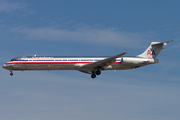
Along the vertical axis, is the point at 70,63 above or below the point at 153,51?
below

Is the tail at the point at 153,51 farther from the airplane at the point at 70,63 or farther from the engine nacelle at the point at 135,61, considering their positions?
the engine nacelle at the point at 135,61

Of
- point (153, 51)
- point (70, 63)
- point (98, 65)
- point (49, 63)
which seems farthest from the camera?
point (153, 51)

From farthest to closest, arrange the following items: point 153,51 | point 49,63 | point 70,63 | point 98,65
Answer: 1. point 153,51
2. point 70,63
3. point 49,63
4. point 98,65

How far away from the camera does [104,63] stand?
1687 inches

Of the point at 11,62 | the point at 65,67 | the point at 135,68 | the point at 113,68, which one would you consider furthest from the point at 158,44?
the point at 11,62

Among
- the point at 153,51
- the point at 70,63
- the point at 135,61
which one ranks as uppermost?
the point at 153,51

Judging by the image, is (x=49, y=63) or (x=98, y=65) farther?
(x=49, y=63)

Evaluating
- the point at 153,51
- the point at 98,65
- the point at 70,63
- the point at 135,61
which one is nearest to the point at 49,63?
the point at 70,63

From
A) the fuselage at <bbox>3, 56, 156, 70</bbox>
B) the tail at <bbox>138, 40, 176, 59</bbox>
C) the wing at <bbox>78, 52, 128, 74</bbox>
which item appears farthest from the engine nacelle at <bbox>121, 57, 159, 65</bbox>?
the wing at <bbox>78, 52, 128, 74</bbox>

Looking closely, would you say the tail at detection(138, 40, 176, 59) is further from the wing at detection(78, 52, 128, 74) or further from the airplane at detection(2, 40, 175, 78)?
the wing at detection(78, 52, 128, 74)

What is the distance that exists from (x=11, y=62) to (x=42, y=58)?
529cm

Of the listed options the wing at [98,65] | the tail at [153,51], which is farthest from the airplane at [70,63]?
the tail at [153,51]

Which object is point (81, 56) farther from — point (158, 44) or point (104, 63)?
point (158, 44)

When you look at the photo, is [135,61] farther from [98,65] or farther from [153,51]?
[98,65]
